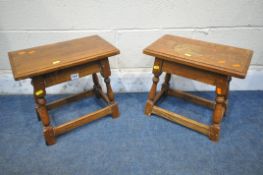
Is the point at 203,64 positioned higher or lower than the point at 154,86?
higher

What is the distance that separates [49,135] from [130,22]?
99cm

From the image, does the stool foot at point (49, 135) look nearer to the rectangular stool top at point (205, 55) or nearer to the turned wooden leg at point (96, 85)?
the turned wooden leg at point (96, 85)

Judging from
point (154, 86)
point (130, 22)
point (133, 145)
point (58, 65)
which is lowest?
point (133, 145)

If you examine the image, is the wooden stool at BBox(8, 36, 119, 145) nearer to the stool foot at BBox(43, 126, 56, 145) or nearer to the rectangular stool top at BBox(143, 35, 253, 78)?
the stool foot at BBox(43, 126, 56, 145)

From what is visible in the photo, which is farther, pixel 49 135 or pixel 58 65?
pixel 49 135

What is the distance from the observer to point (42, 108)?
138 cm

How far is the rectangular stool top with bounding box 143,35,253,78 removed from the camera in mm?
1271

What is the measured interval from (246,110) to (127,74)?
978 millimetres

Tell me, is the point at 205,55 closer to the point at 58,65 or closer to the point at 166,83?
the point at 166,83

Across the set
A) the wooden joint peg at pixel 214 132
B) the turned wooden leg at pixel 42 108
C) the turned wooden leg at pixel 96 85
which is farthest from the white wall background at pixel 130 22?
the wooden joint peg at pixel 214 132

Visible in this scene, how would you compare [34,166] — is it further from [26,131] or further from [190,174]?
[190,174]

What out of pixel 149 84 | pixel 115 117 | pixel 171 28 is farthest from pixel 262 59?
pixel 115 117

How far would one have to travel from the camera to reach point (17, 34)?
1.80 m

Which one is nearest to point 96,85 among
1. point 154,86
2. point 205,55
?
point 154,86
